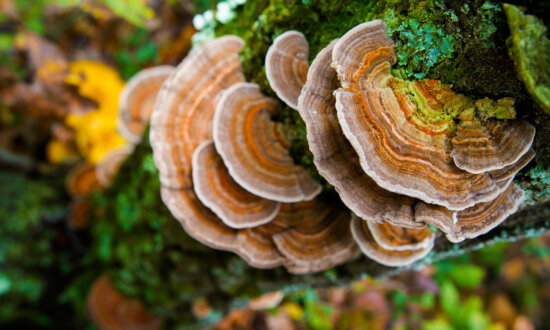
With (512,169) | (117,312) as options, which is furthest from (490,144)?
(117,312)

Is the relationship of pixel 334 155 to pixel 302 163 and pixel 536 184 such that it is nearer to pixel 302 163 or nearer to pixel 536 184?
pixel 302 163

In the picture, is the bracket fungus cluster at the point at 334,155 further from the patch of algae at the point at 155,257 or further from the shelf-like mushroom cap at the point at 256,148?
the patch of algae at the point at 155,257

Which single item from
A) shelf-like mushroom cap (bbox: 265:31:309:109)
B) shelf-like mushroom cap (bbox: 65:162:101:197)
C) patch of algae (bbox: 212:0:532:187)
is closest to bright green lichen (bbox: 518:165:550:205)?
patch of algae (bbox: 212:0:532:187)

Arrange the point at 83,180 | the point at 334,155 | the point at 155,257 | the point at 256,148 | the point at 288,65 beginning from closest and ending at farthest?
the point at 334,155 → the point at 288,65 → the point at 256,148 → the point at 155,257 → the point at 83,180

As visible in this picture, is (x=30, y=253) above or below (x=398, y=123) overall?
above

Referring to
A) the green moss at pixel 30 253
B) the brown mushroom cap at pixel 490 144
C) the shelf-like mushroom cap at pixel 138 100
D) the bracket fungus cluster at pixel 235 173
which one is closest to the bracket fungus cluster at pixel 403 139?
the brown mushroom cap at pixel 490 144

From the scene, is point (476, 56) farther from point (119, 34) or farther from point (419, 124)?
point (119, 34)
